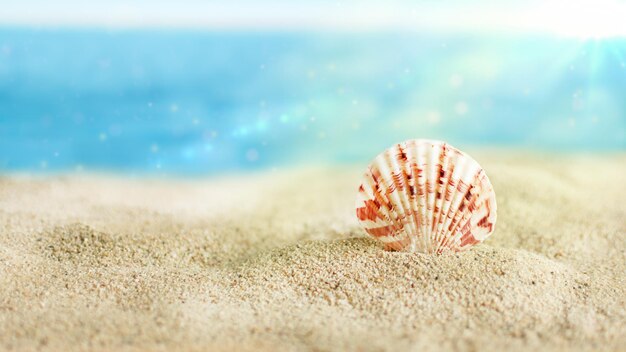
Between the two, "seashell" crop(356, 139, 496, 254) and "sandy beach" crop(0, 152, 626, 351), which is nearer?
"sandy beach" crop(0, 152, 626, 351)

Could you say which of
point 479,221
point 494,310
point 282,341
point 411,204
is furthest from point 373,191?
point 282,341

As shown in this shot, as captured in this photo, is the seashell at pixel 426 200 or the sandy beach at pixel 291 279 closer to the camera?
the sandy beach at pixel 291 279

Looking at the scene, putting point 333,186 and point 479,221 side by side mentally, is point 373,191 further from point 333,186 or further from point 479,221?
point 333,186

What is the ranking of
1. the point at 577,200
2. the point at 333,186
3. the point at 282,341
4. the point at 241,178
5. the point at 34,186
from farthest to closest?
the point at 241,178 → the point at 333,186 → the point at 34,186 → the point at 577,200 → the point at 282,341

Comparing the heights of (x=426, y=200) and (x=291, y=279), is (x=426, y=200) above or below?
above
